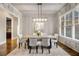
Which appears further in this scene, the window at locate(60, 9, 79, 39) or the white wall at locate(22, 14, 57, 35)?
the white wall at locate(22, 14, 57, 35)

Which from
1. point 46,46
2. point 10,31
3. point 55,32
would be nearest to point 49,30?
point 55,32

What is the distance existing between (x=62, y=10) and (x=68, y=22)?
1.06 metres

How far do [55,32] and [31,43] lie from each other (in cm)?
282

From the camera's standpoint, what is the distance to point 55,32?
8.07 m

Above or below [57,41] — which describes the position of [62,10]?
above

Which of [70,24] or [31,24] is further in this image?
[31,24]

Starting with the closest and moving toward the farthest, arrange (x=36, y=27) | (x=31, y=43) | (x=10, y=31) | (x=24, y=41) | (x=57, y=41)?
(x=31, y=43) < (x=24, y=41) < (x=57, y=41) < (x=36, y=27) < (x=10, y=31)

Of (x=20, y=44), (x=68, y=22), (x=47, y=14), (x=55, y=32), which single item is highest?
(x=47, y=14)

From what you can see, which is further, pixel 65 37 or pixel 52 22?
pixel 52 22

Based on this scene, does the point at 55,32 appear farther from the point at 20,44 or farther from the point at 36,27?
the point at 20,44

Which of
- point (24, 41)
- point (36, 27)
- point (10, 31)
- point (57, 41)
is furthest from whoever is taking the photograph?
point (10, 31)

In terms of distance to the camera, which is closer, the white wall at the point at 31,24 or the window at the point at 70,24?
the window at the point at 70,24

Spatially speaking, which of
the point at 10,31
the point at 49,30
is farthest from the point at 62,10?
the point at 10,31

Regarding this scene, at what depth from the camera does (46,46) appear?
5.66 metres
